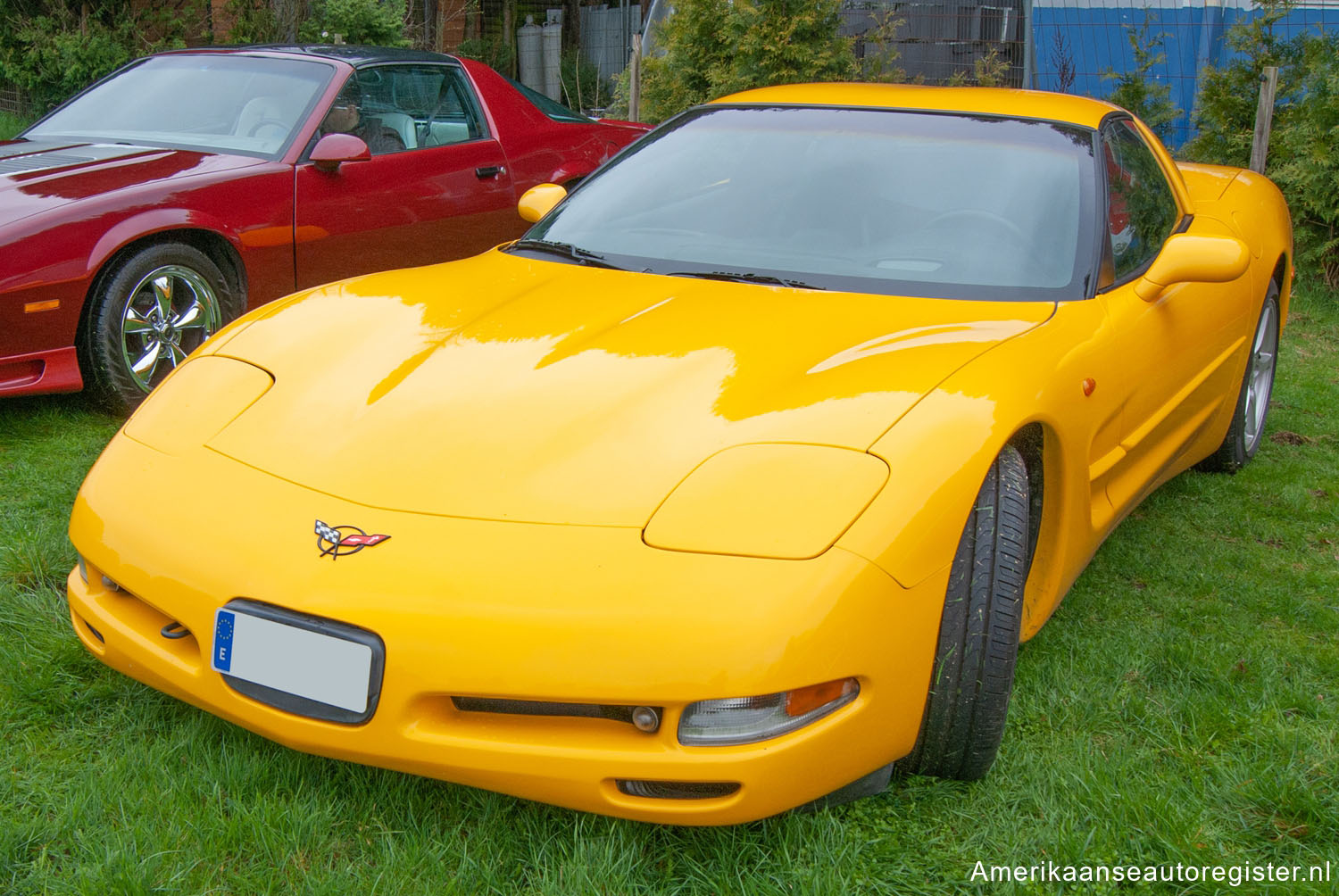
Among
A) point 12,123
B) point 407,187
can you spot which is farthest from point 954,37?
point 12,123

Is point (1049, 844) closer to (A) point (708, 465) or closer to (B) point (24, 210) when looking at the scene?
(A) point (708, 465)

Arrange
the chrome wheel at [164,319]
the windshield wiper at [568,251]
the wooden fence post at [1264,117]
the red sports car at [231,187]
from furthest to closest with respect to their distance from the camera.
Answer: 1. the wooden fence post at [1264,117]
2. the chrome wheel at [164,319]
3. the red sports car at [231,187]
4. the windshield wiper at [568,251]

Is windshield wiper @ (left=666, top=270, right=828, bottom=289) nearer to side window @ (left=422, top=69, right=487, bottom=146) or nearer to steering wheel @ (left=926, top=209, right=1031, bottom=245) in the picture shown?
steering wheel @ (left=926, top=209, right=1031, bottom=245)

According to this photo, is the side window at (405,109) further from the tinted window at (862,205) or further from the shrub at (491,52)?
the shrub at (491,52)

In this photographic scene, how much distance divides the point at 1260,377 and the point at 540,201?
2.61m

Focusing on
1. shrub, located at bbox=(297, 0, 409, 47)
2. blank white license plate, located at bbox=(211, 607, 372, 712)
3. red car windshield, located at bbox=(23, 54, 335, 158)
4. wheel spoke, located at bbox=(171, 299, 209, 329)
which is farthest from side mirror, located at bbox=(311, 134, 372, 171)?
shrub, located at bbox=(297, 0, 409, 47)

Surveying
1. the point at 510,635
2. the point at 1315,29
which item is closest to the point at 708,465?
the point at 510,635

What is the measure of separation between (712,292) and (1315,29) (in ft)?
26.9

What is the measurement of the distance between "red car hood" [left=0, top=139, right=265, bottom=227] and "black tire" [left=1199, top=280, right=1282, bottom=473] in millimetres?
3579

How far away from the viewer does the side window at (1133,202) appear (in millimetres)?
2959

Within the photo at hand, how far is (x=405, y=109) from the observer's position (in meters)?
5.21

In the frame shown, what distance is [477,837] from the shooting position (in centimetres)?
197

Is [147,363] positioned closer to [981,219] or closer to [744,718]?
[981,219]

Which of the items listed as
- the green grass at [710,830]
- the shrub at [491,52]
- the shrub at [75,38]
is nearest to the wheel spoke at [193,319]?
the green grass at [710,830]
